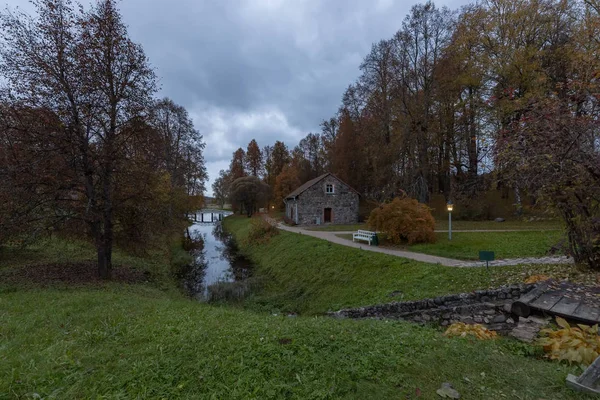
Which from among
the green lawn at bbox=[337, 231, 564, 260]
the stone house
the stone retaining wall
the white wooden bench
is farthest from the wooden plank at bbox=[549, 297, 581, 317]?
the stone house

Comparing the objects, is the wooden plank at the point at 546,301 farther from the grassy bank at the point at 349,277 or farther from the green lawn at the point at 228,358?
the grassy bank at the point at 349,277

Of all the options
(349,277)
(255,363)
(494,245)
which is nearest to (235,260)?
(349,277)

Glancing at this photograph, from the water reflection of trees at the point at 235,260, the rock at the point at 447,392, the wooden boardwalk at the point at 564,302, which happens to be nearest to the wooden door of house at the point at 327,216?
the water reflection of trees at the point at 235,260

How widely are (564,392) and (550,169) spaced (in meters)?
5.27

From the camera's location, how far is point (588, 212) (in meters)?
6.38

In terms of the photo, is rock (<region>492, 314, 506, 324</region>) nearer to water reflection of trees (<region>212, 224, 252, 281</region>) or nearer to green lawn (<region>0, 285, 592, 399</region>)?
green lawn (<region>0, 285, 592, 399</region>)

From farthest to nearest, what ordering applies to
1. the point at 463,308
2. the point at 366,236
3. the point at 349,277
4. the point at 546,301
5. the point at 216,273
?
the point at 216,273
the point at 366,236
the point at 349,277
the point at 463,308
the point at 546,301

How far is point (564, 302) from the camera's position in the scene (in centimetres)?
508

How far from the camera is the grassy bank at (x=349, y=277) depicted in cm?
757

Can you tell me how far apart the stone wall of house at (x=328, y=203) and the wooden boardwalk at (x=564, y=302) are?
→ 20413mm

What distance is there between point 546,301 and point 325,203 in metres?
21.2

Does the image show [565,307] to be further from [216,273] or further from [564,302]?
[216,273]

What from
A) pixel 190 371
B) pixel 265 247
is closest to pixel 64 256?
pixel 265 247

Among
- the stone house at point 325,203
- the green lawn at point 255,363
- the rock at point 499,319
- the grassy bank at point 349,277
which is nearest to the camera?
the green lawn at point 255,363
